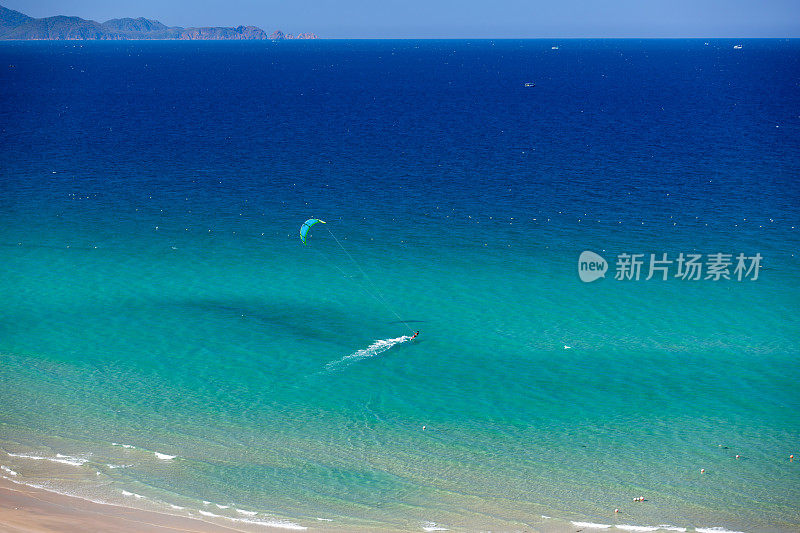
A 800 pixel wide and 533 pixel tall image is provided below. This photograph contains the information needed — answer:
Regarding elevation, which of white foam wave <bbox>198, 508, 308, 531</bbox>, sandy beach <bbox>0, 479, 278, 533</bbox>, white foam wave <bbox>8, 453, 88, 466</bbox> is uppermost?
white foam wave <bbox>8, 453, 88, 466</bbox>

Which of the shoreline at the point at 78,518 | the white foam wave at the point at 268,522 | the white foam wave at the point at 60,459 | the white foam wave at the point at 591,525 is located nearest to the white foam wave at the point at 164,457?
the white foam wave at the point at 60,459

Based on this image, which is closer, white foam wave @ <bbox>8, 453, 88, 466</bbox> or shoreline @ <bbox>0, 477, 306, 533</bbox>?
shoreline @ <bbox>0, 477, 306, 533</bbox>

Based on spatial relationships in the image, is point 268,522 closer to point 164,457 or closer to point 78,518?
point 78,518

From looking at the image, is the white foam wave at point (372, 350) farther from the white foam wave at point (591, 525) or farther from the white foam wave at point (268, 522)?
the white foam wave at point (591, 525)

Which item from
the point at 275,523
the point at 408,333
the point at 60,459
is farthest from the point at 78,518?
the point at 408,333

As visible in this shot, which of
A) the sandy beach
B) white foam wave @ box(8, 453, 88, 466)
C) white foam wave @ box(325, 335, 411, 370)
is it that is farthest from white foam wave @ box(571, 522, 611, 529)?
white foam wave @ box(8, 453, 88, 466)

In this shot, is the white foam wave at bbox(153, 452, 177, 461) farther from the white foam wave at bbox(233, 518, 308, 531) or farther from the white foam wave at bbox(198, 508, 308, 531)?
the white foam wave at bbox(233, 518, 308, 531)
